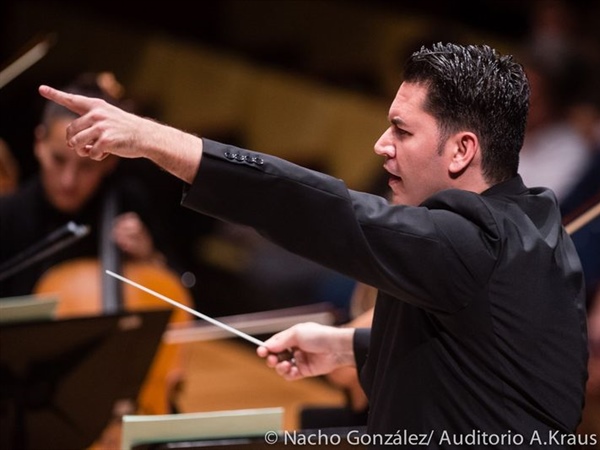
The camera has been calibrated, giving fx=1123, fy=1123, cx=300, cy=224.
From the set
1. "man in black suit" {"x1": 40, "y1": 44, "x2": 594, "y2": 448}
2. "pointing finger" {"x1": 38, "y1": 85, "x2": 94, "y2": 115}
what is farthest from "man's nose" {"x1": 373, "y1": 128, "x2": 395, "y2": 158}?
"pointing finger" {"x1": 38, "y1": 85, "x2": 94, "y2": 115}

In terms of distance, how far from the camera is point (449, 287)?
5.54 ft

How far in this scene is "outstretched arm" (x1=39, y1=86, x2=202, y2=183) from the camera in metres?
1.58

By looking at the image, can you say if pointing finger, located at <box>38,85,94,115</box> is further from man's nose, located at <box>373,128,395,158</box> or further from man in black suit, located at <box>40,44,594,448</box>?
man's nose, located at <box>373,128,395,158</box>

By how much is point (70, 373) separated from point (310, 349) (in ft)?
2.38

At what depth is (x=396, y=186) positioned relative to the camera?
1904 mm

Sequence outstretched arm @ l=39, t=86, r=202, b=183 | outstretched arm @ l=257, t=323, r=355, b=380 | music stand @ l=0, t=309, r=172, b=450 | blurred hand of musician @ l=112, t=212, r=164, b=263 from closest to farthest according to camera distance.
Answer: outstretched arm @ l=39, t=86, r=202, b=183 → outstretched arm @ l=257, t=323, r=355, b=380 → music stand @ l=0, t=309, r=172, b=450 → blurred hand of musician @ l=112, t=212, r=164, b=263

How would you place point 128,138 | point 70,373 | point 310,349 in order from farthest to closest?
point 70,373 < point 310,349 < point 128,138

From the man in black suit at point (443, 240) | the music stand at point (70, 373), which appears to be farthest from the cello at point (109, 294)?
the man in black suit at point (443, 240)

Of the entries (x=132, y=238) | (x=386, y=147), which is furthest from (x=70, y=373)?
(x=386, y=147)

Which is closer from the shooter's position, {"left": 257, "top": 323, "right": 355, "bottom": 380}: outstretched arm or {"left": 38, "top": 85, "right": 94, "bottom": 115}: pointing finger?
{"left": 38, "top": 85, "right": 94, "bottom": 115}: pointing finger

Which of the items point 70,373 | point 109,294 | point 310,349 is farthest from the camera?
point 109,294

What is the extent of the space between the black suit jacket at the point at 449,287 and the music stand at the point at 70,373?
0.89 m

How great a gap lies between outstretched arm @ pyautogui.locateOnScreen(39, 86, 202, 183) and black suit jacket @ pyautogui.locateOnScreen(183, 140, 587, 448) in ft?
0.10

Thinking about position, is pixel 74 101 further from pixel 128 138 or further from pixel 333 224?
pixel 333 224
